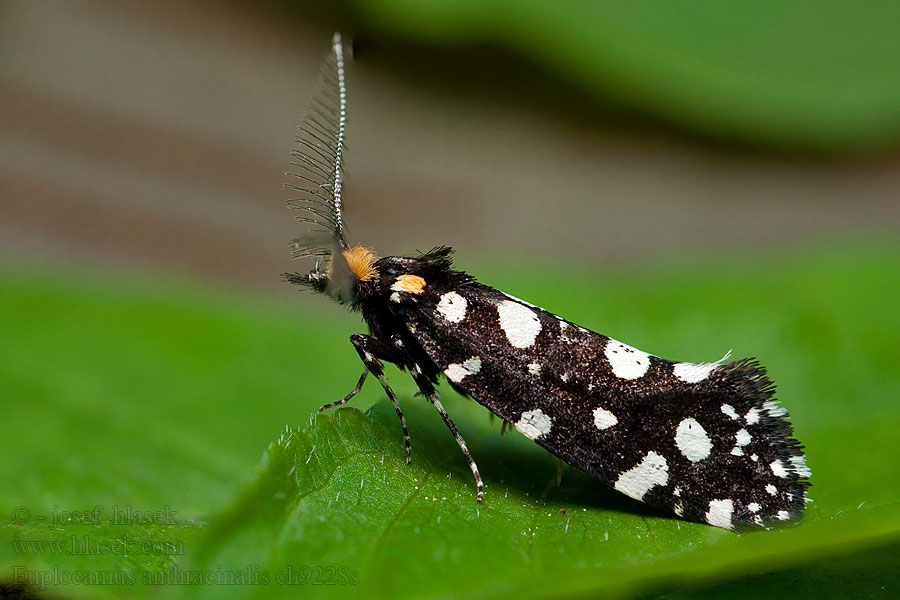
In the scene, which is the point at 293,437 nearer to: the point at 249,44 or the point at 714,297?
the point at 714,297

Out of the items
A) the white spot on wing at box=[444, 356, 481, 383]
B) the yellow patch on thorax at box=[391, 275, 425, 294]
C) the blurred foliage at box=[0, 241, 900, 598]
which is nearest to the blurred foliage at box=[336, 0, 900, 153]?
the blurred foliage at box=[0, 241, 900, 598]

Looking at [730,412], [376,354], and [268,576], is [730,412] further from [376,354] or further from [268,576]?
[268,576]

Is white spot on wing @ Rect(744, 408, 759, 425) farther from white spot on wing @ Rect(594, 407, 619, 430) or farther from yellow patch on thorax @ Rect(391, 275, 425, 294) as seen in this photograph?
yellow patch on thorax @ Rect(391, 275, 425, 294)

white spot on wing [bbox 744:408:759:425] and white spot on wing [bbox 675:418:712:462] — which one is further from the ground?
white spot on wing [bbox 744:408:759:425]

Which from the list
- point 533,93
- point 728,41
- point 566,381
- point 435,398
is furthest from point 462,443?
point 533,93

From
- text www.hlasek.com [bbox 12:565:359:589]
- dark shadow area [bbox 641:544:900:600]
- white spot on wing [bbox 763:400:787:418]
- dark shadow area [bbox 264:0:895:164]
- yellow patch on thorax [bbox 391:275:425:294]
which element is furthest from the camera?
dark shadow area [bbox 264:0:895:164]

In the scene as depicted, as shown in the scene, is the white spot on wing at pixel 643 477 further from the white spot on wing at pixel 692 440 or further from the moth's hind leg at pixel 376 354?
the moth's hind leg at pixel 376 354
